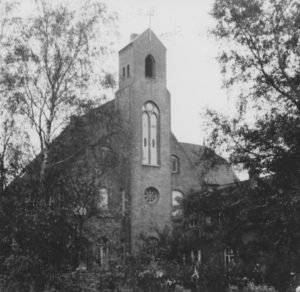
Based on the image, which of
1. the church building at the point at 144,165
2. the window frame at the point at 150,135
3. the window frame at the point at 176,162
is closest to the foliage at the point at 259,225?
the church building at the point at 144,165

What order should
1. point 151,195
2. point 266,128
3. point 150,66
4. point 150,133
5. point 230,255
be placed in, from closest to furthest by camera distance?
Result: point 266,128 → point 230,255 → point 151,195 → point 150,133 → point 150,66

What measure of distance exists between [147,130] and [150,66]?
4.52 meters

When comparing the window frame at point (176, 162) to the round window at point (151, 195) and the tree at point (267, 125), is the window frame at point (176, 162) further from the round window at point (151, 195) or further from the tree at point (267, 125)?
the tree at point (267, 125)

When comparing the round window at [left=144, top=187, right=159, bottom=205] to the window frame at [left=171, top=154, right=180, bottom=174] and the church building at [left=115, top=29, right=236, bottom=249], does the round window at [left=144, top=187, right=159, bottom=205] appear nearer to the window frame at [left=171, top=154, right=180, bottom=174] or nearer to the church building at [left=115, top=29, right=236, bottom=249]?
the church building at [left=115, top=29, right=236, bottom=249]

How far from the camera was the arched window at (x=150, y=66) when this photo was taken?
42406 millimetres

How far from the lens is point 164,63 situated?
42844 mm

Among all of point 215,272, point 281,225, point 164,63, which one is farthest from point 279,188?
point 164,63

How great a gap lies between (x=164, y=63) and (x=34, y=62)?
1615 cm

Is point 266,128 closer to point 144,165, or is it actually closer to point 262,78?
point 262,78

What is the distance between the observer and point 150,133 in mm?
41406

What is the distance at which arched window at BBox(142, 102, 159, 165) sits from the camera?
41.2 metres

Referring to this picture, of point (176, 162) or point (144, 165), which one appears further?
point (176, 162)

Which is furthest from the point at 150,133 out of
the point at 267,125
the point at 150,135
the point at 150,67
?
the point at 267,125

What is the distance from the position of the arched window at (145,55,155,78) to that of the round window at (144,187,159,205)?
7672 millimetres
